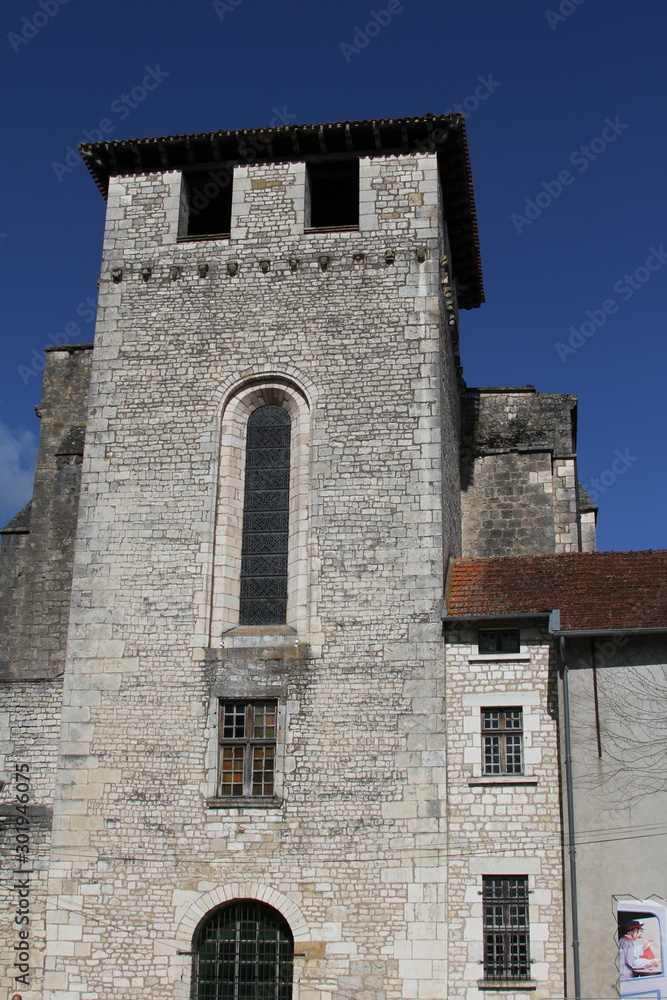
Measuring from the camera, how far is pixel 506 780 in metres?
15.4

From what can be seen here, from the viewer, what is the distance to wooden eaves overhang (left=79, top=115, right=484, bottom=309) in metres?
19.0

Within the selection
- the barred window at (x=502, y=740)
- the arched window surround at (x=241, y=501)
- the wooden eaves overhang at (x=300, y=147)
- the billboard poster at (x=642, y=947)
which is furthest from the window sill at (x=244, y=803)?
the wooden eaves overhang at (x=300, y=147)

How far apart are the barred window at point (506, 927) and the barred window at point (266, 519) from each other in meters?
5.00

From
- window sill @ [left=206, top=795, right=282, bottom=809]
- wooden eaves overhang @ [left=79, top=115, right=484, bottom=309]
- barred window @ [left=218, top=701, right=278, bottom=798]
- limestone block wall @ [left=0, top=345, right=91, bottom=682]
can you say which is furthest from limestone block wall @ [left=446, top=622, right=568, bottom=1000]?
wooden eaves overhang @ [left=79, top=115, right=484, bottom=309]

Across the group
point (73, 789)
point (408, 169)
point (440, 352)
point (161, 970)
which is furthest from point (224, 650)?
point (408, 169)

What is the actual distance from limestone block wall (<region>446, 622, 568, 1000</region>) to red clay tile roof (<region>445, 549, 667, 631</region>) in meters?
0.39

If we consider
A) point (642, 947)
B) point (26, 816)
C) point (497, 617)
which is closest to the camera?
point (642, 947)

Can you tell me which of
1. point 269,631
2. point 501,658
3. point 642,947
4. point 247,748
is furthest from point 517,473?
point 642,947

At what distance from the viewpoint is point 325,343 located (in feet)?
59.5

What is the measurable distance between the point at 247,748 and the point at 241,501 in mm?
4013

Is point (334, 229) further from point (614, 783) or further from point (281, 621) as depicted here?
point (614, 783)

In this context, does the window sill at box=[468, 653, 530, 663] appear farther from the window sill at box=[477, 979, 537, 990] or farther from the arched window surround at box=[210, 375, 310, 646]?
the window sill at box=[477, 979, 537, 990]

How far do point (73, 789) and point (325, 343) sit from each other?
806cm

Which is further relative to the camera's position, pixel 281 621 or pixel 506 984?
pixel 281 621
